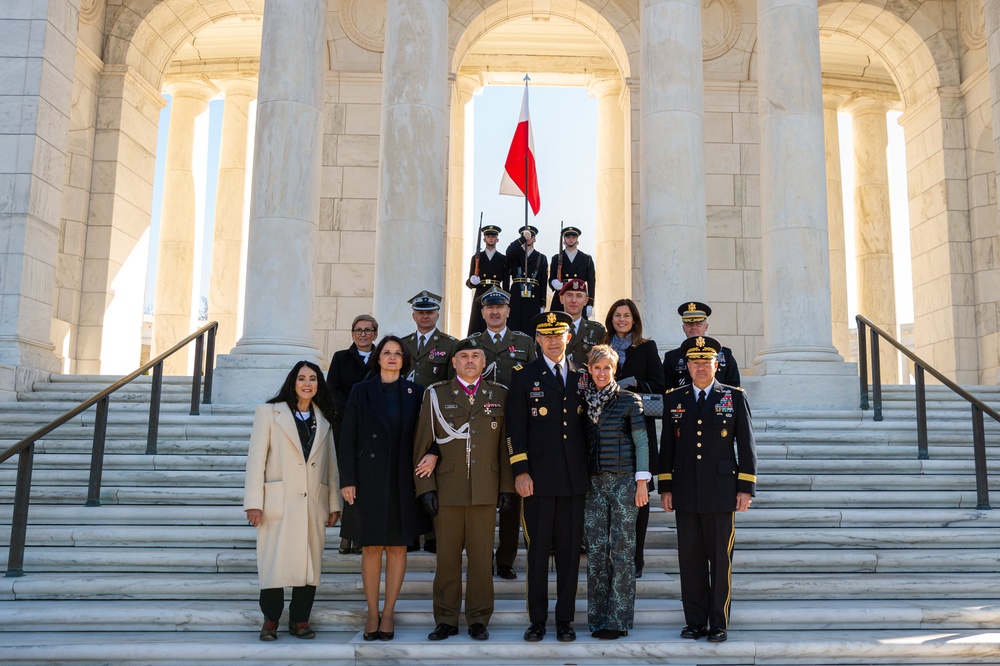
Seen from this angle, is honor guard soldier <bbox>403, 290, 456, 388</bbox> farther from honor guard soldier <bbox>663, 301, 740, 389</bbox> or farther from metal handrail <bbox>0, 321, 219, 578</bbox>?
metal handrail <bbox>0, 321, 219, 578</bbox>

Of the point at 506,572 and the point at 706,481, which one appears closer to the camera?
the point at 706,481

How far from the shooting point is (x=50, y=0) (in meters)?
14.3

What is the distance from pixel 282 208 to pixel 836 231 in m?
15.5

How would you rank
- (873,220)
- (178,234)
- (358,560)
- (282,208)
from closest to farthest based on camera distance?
(358,560), (282,208), (178,234), (873,220)

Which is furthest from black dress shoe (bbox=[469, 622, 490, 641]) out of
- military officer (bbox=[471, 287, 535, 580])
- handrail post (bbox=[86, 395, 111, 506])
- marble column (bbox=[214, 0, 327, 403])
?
marble column (bbox=[214, 0, 327, 403])

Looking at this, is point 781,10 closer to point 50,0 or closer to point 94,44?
point 50,0

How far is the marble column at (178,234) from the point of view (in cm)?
2242

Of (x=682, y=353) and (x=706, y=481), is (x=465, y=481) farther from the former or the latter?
(x=682, y=353)

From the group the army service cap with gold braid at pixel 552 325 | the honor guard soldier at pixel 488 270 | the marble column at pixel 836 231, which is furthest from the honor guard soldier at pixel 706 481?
the marble column at pixel 836 231

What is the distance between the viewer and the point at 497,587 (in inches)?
306

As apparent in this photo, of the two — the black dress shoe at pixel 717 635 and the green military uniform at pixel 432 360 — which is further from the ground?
the green military uniform at pixel 432 360

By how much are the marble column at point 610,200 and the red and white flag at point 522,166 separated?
5811 mm

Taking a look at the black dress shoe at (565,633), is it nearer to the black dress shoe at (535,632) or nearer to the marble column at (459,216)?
the black dress shoe at (535,632)

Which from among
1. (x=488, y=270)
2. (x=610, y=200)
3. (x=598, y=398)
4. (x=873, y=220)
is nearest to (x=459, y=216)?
(x=610, y=200)
